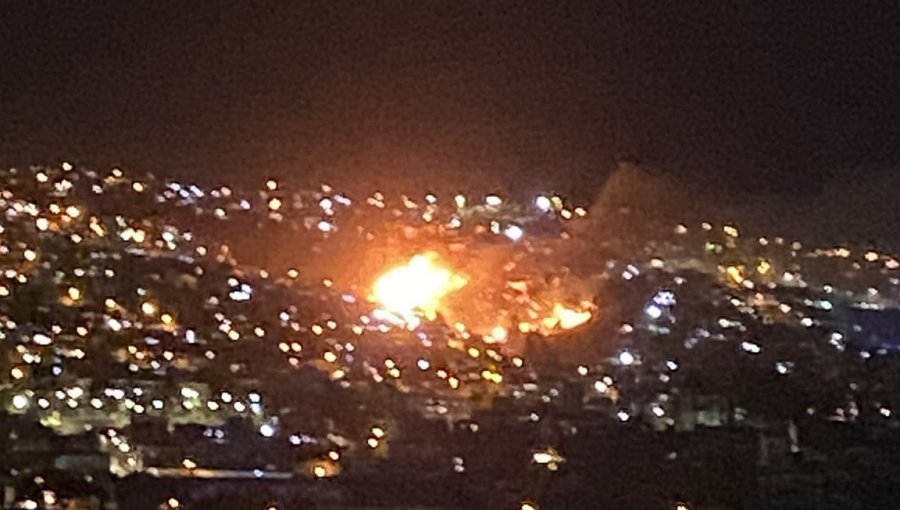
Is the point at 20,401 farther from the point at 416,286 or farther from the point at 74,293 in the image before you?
the point at 416,286

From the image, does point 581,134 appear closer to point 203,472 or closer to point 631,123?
point 631,123

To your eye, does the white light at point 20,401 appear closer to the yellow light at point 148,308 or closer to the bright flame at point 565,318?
the yellow light at point 148,308

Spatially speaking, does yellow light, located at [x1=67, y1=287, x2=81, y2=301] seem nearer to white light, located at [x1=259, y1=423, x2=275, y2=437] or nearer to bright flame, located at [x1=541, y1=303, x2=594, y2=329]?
white light, located at [x1=259, y1=423, x2=275, y2=437]

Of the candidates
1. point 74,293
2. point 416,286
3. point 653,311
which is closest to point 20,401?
point 74,293

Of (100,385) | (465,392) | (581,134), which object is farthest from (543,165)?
(100,385)

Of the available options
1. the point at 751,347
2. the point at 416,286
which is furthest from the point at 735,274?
the point at 416,286

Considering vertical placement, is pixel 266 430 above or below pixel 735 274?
below

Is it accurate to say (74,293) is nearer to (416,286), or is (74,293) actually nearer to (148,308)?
(148,308)
